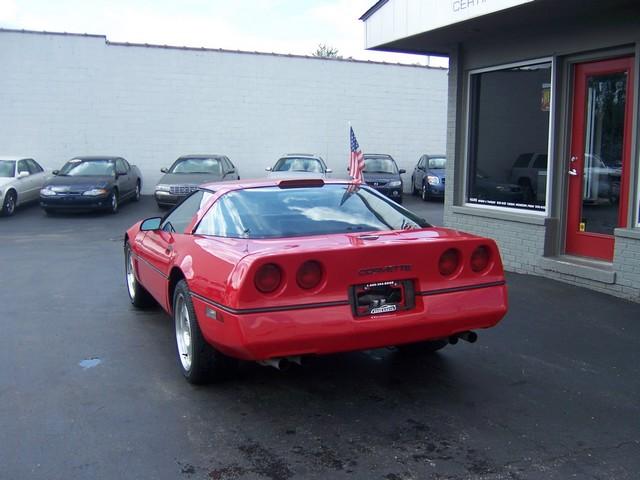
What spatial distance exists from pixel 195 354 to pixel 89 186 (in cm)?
1318

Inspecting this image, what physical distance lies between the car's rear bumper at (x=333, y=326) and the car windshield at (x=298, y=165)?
1437 cm

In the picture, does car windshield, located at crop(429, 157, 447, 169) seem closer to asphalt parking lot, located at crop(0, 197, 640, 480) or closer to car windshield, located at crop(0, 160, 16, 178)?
car windshield, located at crop(0, 160, 16, 178)

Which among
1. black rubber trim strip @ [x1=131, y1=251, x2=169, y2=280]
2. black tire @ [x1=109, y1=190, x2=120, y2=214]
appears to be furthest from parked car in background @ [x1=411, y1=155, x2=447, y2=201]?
black rubber trim strip @ [x1=131, y1=251, x2=169, y2=280]

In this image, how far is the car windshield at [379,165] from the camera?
20.0m

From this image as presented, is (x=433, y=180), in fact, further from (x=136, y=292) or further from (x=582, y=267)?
(x=136, y=292)

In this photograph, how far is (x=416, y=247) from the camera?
430cm

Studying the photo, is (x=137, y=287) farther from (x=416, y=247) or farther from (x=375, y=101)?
(x=375, y=101)

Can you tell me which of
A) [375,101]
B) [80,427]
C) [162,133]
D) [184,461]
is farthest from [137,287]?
[375,101]

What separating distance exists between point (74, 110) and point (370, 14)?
13.8m

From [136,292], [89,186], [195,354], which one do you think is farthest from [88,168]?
[195,354]

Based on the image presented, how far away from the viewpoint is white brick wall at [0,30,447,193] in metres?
21.0

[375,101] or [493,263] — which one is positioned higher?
[375,101]

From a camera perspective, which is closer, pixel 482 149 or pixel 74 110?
pixel 482 149

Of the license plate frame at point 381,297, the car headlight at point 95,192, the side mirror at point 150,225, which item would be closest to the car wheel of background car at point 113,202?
the car headlight at point 95,192
